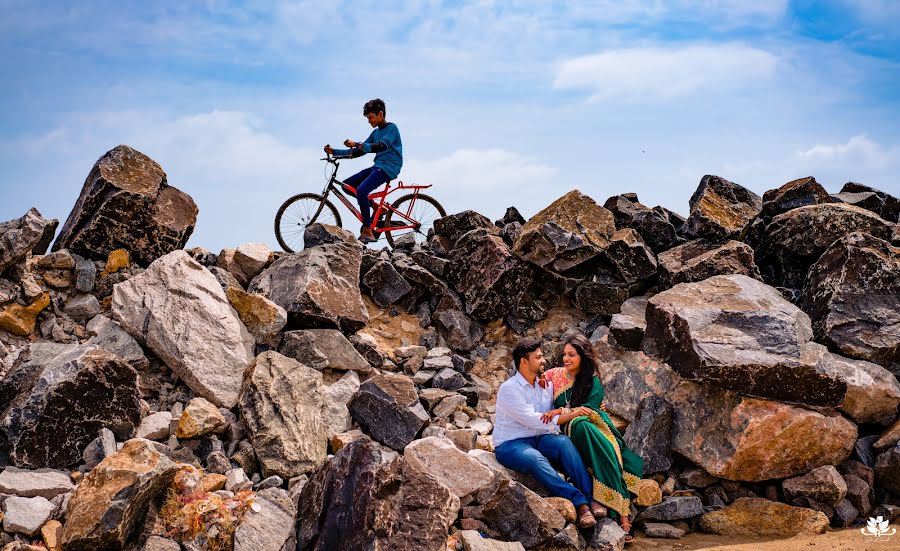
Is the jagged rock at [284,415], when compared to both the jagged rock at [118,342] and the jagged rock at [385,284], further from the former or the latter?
the jagged rock at [385,284]

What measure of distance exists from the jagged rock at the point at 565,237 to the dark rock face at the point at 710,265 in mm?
1119

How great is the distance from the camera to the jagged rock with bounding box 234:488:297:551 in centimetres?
672

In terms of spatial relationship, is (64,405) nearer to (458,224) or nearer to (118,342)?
(118,342)

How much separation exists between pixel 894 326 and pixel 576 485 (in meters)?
5.22

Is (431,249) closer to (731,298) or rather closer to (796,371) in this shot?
(731,298)

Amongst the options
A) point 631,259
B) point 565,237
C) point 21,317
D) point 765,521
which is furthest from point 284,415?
point 631,259

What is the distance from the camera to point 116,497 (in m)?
6.64

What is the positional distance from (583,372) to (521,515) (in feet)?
5.44

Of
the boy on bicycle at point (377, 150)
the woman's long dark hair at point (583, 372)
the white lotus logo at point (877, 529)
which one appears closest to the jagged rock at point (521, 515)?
the woman's long dark hair at point (583, 372)

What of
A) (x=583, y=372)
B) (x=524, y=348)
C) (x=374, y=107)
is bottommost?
(x=583, y=372)

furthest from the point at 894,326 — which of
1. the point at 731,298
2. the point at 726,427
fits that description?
the point at 726,427

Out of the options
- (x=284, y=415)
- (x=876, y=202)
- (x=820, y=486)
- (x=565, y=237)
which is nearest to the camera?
(x=820, y=486)

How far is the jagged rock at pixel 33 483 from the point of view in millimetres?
7395

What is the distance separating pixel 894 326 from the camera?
31.4 ft
